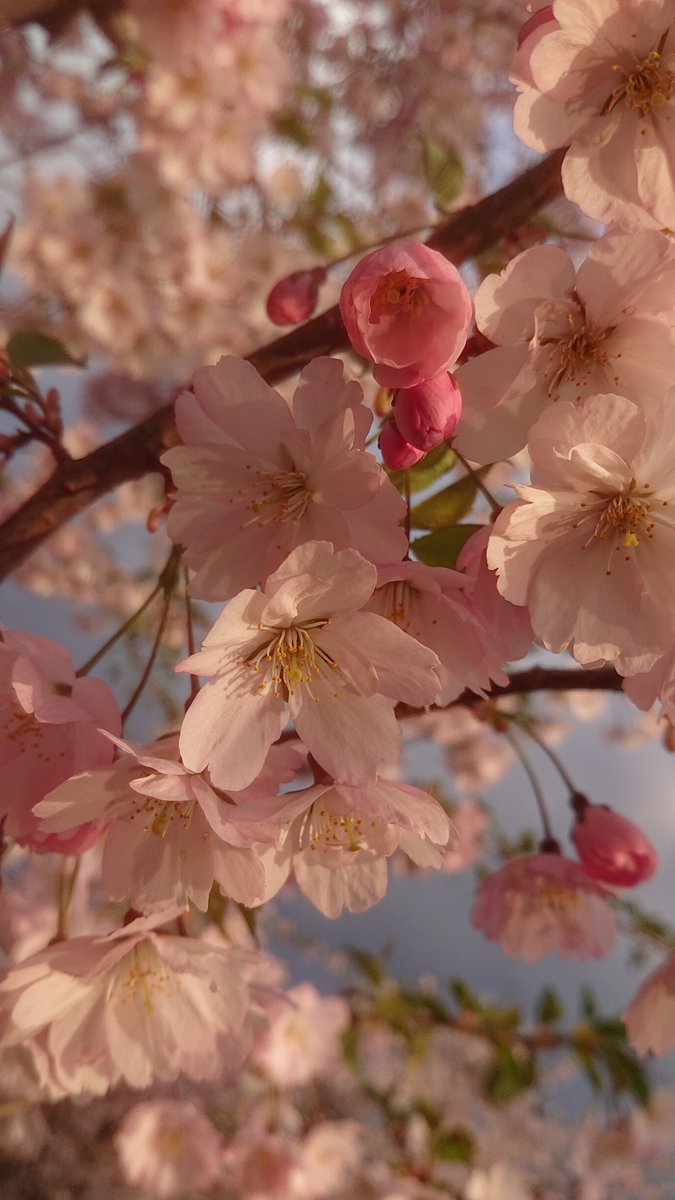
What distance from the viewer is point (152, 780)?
46cm

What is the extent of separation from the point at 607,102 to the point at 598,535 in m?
0.28

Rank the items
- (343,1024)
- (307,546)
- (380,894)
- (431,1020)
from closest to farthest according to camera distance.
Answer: (307,546), (380,894), (343,1024), (431,1020)

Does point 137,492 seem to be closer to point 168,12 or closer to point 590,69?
point 168,12

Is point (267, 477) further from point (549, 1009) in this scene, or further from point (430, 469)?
point (549, 1009)

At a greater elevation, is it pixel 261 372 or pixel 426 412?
pixel 261 372

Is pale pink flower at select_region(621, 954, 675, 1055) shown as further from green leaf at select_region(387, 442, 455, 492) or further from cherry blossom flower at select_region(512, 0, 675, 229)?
cherry blossom flower at select_region(512, 0, 675, 229)

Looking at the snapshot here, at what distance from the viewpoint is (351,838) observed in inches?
22.1

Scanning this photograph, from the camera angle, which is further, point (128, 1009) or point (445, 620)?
point (128, 1009)

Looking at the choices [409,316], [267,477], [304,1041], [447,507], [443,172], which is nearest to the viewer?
[409,316]

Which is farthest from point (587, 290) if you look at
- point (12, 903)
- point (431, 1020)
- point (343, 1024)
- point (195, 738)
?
point (431, 1020)

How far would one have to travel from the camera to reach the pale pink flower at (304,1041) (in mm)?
1633

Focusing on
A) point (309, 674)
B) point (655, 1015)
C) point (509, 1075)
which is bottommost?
point (509, 1075)

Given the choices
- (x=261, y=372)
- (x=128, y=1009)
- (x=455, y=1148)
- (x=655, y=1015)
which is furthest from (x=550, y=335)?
(x=455, y=1148)

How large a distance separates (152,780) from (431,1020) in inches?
66.2
